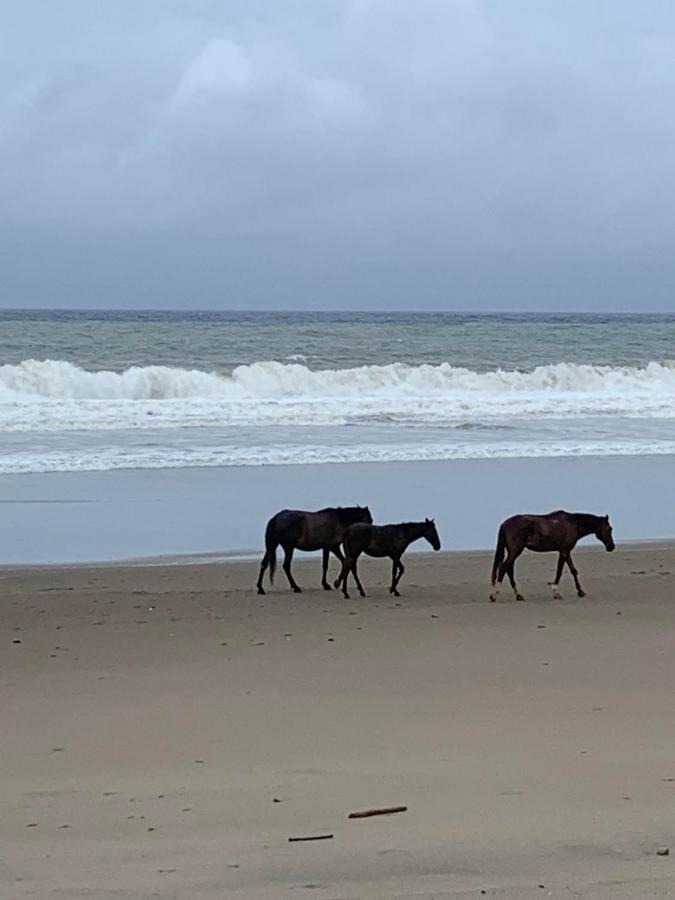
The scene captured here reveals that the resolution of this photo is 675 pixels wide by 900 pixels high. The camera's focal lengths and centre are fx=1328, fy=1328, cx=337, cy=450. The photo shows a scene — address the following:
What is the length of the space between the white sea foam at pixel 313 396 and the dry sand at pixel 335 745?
53.5 ft

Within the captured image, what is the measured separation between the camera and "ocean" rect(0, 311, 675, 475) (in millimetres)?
20625

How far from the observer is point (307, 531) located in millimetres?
10633

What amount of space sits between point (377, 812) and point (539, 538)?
5.63 meters

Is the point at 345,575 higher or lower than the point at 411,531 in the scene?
lower

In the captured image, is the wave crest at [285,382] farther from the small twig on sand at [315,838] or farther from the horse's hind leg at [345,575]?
the small twig on sand at [315,838]

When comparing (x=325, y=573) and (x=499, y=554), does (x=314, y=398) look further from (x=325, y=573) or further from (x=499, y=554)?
(x=499, y=554)

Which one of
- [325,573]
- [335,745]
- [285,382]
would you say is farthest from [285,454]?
[285,382]

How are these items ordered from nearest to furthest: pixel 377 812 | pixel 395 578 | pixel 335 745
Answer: pixel 377 812
pixel 335 745
pixel 395 578

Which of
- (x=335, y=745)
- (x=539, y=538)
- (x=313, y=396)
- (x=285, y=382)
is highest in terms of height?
(x=285, y=382)

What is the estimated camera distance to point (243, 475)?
17391 millimetres

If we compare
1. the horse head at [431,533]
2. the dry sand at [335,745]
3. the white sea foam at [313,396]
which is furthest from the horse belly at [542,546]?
the white sea foam at [313,396]

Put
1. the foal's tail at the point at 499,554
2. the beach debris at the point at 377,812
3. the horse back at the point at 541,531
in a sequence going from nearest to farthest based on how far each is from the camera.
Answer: the beach debris at the point at 377,812 < the foal's tail at the point at 499,554 < the horse back at the point at 541,531

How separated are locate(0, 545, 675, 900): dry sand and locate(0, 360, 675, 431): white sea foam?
53.5ft

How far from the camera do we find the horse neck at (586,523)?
34.4 feet
